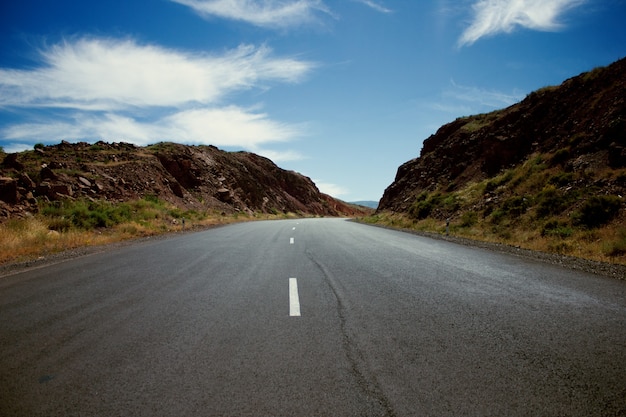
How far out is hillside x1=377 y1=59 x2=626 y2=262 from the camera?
13.9m

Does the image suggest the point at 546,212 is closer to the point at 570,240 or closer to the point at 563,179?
the point at 563,179

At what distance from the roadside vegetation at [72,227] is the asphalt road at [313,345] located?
18.9 ft

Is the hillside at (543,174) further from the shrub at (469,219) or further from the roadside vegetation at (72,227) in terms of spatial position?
the roadside vegetation at (72,227)

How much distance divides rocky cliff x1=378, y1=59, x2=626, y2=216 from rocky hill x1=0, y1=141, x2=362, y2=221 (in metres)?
22.7

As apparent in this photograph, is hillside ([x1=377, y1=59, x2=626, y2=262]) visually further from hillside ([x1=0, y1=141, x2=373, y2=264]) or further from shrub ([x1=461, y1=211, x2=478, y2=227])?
hillside ([x1=0, y1=141, x2=373, y2=264])

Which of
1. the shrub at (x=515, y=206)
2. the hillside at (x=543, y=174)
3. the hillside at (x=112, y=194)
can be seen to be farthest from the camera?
the shrub at (x=515, y=206)

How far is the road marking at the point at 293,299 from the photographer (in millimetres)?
4852

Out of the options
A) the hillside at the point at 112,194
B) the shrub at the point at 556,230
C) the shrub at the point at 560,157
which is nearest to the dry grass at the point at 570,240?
the shrub at the point at 556,230

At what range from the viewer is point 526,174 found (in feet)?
72.1

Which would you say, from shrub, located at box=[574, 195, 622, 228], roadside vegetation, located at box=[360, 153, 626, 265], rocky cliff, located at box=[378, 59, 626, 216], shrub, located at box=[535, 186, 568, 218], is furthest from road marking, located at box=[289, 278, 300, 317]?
rocky cliff, located at box=[378, 59, 626, 216]

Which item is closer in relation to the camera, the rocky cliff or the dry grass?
the dry grass

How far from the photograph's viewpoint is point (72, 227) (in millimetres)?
16078

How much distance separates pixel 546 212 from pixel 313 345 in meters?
16.5

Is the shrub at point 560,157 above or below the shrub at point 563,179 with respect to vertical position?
above
